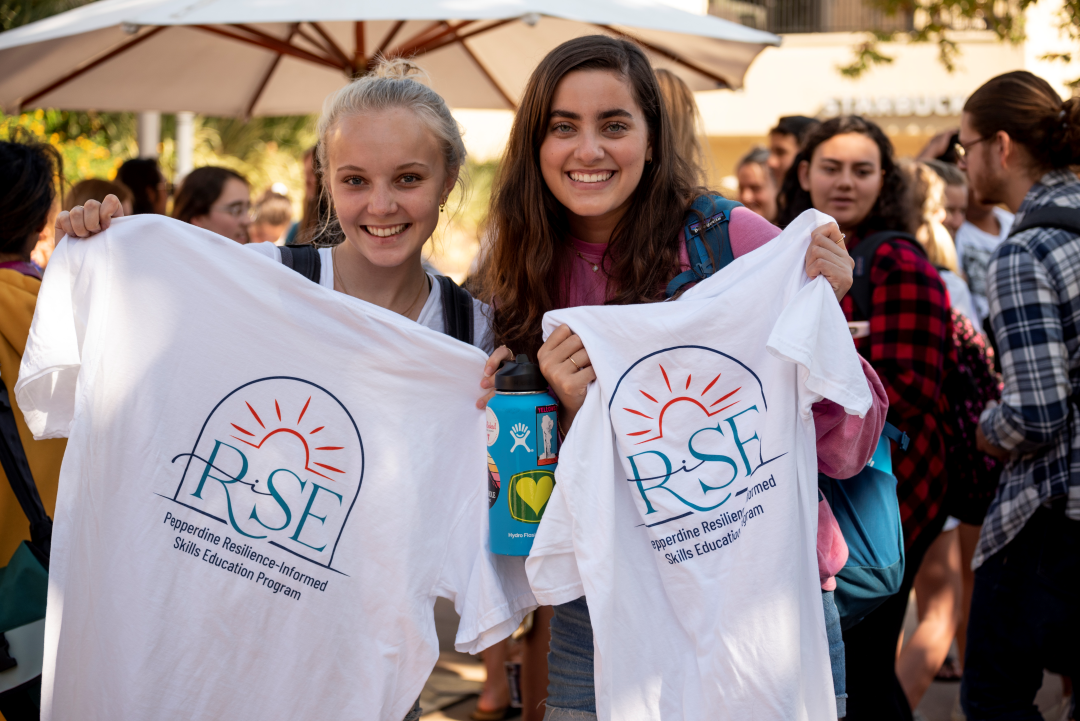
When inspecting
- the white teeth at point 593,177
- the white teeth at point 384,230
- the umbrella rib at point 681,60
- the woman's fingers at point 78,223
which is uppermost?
the umbrella rib at point 681,60

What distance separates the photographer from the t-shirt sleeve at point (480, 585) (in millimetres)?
2117

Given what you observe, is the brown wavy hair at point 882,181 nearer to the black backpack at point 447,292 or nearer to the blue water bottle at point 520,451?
the black backpack at point 447,292

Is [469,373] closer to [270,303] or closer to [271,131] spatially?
[270,303]

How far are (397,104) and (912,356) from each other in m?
1.94

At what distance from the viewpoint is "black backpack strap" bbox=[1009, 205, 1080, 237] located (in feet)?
9.36

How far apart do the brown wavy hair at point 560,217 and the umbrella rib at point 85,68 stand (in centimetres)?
420

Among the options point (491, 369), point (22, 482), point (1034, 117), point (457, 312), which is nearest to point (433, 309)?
point (457, 312)

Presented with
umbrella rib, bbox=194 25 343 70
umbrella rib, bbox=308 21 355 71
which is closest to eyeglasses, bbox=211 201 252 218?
umbrella rib, bbox=194 25 343 70

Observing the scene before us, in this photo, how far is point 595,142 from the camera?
2.23m

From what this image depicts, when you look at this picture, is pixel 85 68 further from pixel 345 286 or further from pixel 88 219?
pixel 345 286

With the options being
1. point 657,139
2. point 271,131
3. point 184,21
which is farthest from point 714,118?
point 657,139

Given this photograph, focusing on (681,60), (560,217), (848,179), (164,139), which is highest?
(164,139)

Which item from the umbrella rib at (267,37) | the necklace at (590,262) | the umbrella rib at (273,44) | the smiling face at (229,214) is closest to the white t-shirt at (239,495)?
the necklace at (590,262)

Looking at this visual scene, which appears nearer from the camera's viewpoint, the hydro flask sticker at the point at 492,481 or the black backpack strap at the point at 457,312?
the hydro flask sticker at the point at 492,481
